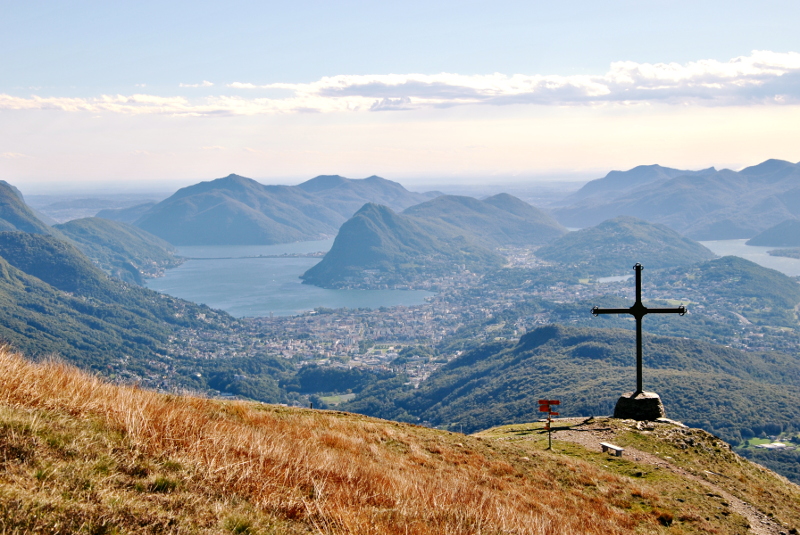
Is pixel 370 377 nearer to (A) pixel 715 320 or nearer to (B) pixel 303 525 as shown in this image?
(A) pixel 715 320

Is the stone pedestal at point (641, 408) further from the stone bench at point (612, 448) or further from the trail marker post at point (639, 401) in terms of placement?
the stone bench at point (612, 448)

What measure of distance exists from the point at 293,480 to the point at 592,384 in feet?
218

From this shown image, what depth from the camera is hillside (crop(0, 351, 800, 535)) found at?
446 centimetres

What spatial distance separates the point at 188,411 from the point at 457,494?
3.53 meters

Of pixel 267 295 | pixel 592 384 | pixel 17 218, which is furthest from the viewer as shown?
pixel 17 218

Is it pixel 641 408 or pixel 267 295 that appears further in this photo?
pixel 267 295

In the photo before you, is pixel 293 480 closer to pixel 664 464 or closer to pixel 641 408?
pixel 664 464

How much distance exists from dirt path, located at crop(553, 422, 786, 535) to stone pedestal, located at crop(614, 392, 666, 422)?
912 mm

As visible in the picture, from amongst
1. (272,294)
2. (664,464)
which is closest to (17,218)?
(272,294)

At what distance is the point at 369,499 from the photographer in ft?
19.0

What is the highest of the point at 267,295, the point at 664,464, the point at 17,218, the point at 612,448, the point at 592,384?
the point at 17,218

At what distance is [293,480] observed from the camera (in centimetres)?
575

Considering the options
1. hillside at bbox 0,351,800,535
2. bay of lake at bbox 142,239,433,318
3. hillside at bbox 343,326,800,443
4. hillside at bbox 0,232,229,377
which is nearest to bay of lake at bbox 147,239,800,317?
bay of lake at bbox 142,239,433,318

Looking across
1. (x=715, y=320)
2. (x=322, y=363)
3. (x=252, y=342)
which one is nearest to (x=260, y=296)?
(x=252, y=342)
